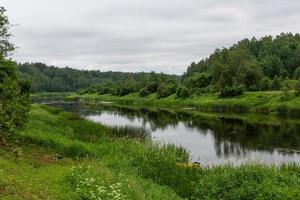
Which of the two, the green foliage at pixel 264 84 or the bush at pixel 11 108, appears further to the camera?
the green foliage at pixel 264 84

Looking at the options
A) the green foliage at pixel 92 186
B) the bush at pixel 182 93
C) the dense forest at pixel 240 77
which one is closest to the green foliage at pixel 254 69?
the dense forest at pixel 240 77

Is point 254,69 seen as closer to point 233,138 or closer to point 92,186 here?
point 233,138

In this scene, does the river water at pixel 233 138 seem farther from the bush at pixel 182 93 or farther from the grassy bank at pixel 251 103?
the bush at pixel 182 93

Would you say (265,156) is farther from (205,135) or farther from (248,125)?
(248,125)

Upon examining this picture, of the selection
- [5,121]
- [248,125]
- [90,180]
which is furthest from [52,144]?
[248,125]

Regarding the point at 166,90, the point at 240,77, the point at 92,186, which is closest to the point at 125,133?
the point at 92,186

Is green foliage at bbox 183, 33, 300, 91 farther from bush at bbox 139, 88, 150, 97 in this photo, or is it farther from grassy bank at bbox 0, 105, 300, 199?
grassy bank at bbox 0, 105, 300, 199

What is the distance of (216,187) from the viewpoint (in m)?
22.8

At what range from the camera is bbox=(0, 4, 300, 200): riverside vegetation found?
→ 18.8 m

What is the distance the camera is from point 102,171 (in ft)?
75.1

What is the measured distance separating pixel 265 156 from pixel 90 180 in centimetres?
2753

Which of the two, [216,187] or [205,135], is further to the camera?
[205,135]

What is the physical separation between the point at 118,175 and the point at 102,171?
1.56m

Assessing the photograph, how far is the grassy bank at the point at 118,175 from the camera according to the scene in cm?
1850
